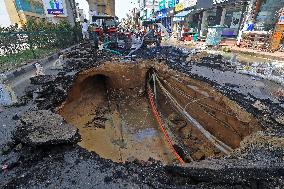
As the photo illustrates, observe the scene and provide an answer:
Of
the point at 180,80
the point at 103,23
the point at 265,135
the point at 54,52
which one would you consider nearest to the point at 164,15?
the point at 103,23

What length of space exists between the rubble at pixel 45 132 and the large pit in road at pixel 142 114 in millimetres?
1170

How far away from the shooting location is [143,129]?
700 cm

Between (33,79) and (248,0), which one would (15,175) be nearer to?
(33,79)

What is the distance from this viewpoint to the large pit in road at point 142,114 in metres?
5.03

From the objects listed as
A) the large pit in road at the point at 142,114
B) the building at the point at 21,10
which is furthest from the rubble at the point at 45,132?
the building at the point at 21,10

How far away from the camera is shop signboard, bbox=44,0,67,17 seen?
13883mm

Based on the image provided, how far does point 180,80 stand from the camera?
671 cm

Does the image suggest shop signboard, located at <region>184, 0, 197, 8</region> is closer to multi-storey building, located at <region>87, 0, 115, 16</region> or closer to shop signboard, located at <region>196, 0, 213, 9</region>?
shop signboard, located at <region>196, 0, 213, 9</region>

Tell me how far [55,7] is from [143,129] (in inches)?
477

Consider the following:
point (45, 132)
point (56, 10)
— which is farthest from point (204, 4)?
point (45, 132)

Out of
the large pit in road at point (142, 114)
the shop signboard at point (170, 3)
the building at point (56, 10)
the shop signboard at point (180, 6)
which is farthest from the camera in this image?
the shop signboard at point (170, 3)

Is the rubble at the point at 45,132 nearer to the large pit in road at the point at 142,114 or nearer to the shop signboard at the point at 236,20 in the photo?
the large pit in road at the point at 142,114

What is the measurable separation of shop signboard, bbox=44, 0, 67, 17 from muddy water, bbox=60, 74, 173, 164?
9.11 m

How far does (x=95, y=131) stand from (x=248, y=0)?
13983 mm
